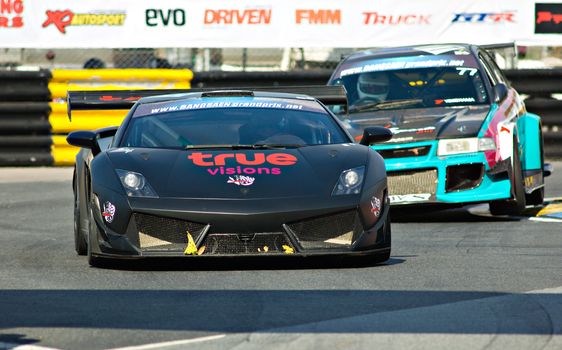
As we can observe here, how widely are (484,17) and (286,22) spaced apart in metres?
2.47

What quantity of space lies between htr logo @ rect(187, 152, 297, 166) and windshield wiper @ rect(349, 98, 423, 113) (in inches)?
160

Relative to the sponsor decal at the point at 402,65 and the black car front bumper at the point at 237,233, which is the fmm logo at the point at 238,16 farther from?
the black car front bumper at the point at 237,233

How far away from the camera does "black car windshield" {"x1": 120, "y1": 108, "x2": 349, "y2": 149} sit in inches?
342

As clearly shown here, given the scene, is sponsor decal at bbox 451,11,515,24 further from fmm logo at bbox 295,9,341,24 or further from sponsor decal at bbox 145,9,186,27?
sponsor decal at bbox 145,9,186,27

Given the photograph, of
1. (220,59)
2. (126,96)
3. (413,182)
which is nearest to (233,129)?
(126,96)

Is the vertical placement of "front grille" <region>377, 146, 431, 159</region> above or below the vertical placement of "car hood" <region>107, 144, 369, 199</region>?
below

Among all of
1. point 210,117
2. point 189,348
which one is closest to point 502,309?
point 189,348

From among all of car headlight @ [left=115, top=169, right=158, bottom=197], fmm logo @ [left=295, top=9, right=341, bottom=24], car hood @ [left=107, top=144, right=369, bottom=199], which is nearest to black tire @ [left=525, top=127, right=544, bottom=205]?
car hood @ [left=107, top=144, right=369, bottom=199]

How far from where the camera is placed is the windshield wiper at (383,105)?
12188 mm

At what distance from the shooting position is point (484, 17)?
16.6 m

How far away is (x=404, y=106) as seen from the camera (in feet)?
39.8

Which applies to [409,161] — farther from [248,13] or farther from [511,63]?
[511,63]

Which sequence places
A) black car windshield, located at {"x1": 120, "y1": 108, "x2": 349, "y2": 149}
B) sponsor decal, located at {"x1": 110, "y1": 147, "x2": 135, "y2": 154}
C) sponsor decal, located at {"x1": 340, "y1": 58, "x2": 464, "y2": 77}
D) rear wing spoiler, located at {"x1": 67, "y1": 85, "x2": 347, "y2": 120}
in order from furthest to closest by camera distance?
1. sponsor decal, located at {"x1": 340, "y1": 58, "x2": 464, "y2": 77}
2. rear wing spoiler, located at {"x1": 67, "y1": 85, "x2": 347, "y2": 120}
3. black car windshield, located at {"x1": 120, "y1": 108, "x2": 349, "y2": 149}
4. sponsor decal, located at {"x1": 110, "y1": 147, "x2": 135, "y2": 154}

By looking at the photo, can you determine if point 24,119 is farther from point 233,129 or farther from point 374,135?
point 374,135
